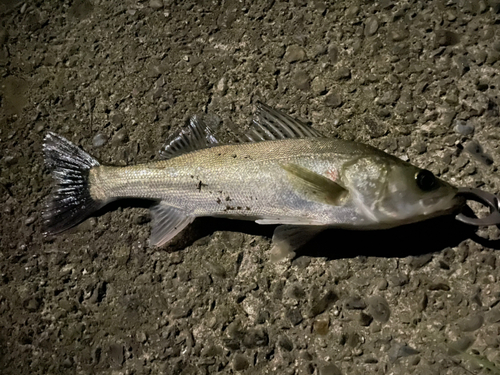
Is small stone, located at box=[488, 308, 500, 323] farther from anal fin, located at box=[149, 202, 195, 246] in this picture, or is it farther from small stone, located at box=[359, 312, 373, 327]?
anal fin, located at box=[149, 202, 195, 246]

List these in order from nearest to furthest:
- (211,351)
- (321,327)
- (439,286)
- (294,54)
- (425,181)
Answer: (425,181) < (439,286) < (321,327) < (211,351) < (294,54)

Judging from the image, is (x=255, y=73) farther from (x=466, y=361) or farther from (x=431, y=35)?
(x=466, y=361)

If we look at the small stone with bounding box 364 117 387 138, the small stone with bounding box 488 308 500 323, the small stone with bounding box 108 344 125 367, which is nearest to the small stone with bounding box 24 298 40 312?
the small stone with bounding box 108 344 125 367

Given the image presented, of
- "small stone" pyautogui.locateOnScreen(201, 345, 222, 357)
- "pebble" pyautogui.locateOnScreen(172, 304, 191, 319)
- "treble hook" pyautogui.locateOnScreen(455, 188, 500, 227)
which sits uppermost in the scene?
"treble hook" pyautogui.locateOnScreen(455, 188, 500, 227)

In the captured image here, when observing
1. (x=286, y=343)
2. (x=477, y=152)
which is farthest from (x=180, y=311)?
(x=477, y=152)

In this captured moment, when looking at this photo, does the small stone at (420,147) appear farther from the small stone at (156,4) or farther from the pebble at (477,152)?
the small stone at (156,4)

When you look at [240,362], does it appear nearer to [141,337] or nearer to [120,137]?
[141,337]

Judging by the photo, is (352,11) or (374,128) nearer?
(374,128)
